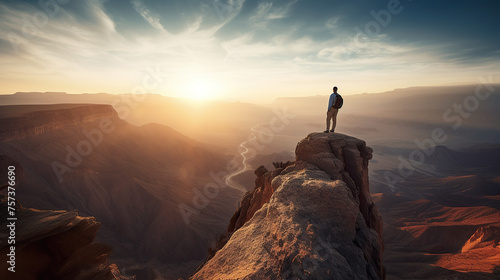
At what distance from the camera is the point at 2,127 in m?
33.8

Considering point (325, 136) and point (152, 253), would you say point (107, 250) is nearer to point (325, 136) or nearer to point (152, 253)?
point (325, 136)

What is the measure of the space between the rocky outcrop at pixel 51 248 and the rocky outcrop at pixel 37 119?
40.6 metres

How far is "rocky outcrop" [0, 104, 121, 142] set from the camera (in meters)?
34.8

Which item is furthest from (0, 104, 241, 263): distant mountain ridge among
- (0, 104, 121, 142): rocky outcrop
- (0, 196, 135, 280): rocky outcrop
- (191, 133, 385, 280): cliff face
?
(191, 133, 385, 280): cliff face

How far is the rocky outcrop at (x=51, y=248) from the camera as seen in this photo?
6.65m

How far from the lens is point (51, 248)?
24.7 feet

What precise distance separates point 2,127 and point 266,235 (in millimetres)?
48260

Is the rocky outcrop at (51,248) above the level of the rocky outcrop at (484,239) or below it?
above

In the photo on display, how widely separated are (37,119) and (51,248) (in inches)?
1874

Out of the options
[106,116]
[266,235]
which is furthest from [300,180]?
[106,116]

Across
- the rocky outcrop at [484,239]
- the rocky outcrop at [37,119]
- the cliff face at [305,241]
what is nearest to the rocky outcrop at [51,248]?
the cliff face at [305,241]

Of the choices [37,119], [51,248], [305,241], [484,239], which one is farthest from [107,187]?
[484,239]

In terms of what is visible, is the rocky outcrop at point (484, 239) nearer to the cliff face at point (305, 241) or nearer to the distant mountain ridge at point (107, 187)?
the distant mountain ridge at point (107, 187)

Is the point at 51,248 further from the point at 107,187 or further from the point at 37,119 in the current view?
the point at 37,119
